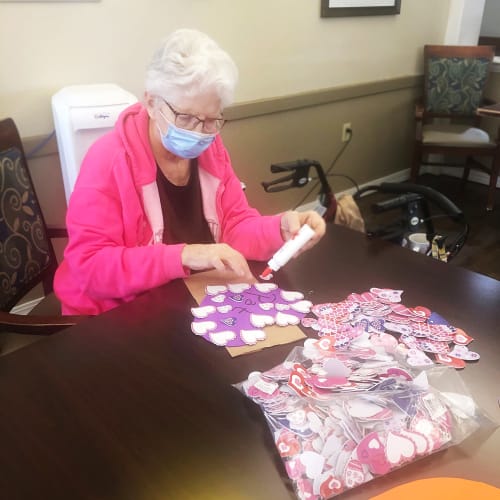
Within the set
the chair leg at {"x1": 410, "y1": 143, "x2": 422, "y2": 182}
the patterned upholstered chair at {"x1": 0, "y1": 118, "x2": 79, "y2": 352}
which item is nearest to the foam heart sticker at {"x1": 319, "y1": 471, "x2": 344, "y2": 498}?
the patterned upholstered chair at {"x1": 0, "y1": 118, "x2": 79, "y2": 352}

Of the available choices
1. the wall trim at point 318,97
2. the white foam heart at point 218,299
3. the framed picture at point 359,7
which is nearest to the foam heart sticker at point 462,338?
the white foam heart at point 218,299

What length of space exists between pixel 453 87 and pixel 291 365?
3362 mm

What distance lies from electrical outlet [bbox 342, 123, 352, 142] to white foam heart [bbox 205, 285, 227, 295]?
2.55 m

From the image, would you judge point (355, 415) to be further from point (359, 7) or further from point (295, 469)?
point (359, 7)

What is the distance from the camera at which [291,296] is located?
1.11 metres

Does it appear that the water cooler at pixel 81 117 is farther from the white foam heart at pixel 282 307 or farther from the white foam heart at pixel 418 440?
the white foam heart at pixel 418 440

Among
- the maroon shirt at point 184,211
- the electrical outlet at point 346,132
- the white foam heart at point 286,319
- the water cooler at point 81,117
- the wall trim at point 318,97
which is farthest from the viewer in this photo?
the electrical outlet at point 346,132

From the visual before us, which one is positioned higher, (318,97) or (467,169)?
(318,97)

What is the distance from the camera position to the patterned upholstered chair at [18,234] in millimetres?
1409

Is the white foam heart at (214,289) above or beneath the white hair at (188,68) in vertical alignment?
beneath

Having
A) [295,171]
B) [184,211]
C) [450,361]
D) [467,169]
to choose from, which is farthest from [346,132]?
[450,361]

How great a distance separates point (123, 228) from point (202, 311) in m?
0.33

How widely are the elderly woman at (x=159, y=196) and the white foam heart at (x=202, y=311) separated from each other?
9 cm

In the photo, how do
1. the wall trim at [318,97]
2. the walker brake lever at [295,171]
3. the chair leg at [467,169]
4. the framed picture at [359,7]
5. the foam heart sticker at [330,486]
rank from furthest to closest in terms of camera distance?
the chair leg at [467,169]
the framed picture at [359,7]
the wall trim at [318,97]
the walker brake lever at [295,171]
the foam heart sticker at [330,486]
